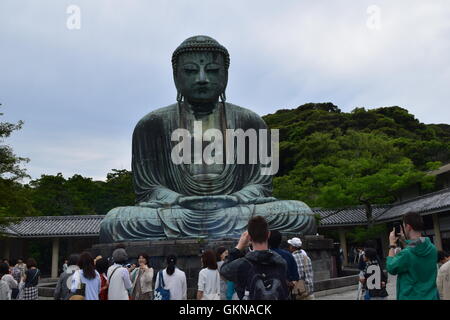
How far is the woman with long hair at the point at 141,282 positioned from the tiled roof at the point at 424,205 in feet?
47.5

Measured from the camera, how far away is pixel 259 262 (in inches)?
118

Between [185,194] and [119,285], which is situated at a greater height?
[185,194]

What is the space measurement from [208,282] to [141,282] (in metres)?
1.23

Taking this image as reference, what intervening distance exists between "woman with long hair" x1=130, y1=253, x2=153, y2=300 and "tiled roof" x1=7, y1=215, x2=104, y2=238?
750 inches

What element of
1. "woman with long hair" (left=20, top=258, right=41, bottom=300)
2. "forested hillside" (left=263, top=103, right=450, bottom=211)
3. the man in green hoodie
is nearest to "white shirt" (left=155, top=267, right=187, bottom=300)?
the man in green hoodie

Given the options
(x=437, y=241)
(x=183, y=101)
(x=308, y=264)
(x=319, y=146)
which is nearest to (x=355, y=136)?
(x=319, y=146)

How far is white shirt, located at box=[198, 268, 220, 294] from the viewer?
454 centimetres

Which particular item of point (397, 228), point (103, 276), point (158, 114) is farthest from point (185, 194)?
point (397, 228)

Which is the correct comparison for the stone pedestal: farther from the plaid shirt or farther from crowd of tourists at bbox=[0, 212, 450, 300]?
the plaid shirt

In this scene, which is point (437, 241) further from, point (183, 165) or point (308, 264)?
point (308, 264)

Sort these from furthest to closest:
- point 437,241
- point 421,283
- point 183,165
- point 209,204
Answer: point 437,241 → point 183,165 → point 209,204 → point 421,283

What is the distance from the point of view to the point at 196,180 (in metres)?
10.4

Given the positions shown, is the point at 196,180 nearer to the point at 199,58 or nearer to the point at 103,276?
the point at 199,58
